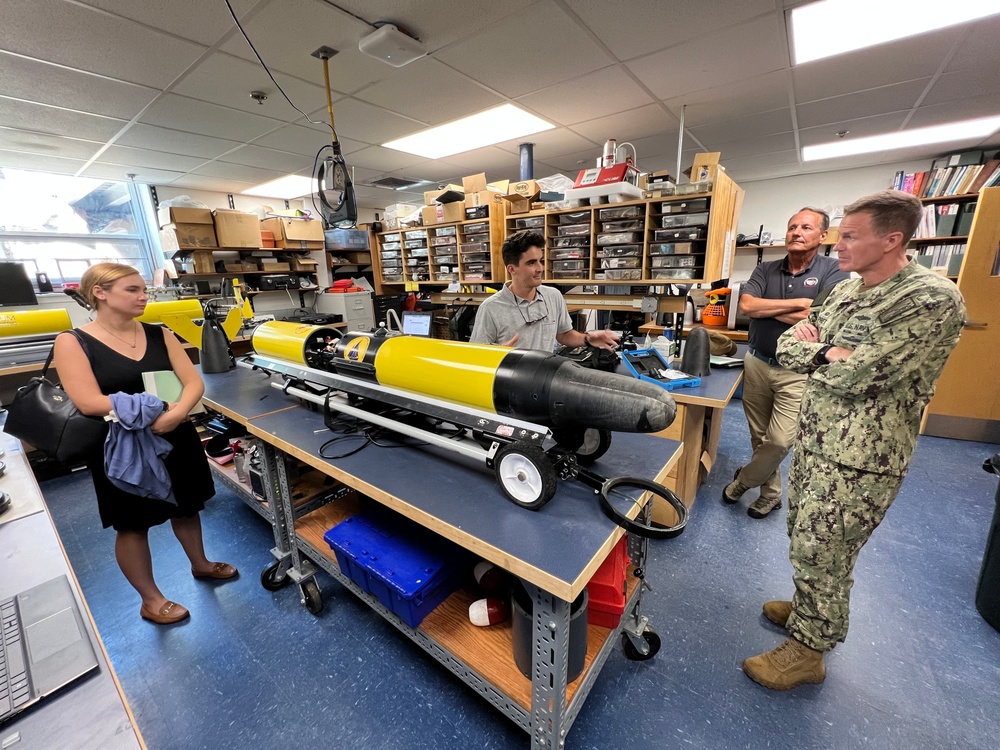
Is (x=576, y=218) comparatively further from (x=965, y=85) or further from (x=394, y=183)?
(x=394, y=183)

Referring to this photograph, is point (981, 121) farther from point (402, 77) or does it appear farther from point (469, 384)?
point (469, 384)

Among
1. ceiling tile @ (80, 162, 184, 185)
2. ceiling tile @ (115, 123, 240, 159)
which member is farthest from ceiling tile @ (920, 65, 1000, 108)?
ceiling tile @ (80, 162, 184, 185)

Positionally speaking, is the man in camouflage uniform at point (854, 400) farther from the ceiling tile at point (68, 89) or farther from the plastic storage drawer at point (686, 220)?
the ceiling tile at point (68, 89)

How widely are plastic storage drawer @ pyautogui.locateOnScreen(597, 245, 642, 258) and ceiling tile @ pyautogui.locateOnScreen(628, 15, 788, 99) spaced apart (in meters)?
1.03

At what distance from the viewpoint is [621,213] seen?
267 cm

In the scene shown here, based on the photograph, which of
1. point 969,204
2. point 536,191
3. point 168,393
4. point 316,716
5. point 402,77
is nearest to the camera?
point 316,716

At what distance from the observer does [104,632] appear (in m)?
1.64

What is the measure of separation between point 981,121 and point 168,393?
6154mm

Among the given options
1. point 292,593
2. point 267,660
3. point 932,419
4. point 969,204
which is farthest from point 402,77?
point 969,204

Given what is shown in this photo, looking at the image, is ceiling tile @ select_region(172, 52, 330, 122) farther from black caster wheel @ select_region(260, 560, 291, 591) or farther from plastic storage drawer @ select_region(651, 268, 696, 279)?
black caster wheel @ select_region(260, 560, 291, 591)

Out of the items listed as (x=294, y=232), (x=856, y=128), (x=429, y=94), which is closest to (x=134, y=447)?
(x=429, y=94)

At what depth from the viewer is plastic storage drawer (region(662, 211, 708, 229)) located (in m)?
2.37

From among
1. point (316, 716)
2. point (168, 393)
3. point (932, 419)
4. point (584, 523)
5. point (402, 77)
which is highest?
point (402, 77)

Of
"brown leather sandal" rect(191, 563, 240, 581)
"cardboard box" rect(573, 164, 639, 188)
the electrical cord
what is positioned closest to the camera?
the electrical cord
